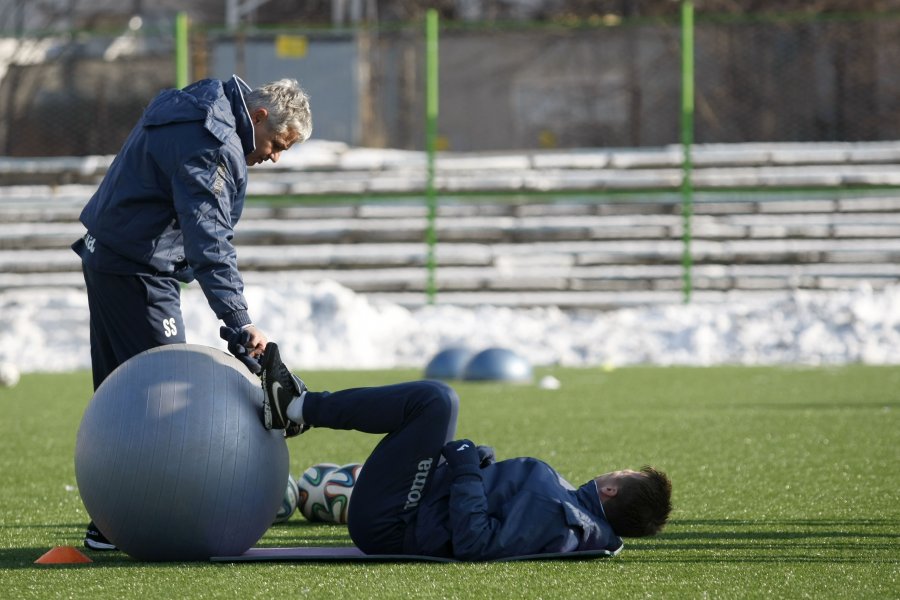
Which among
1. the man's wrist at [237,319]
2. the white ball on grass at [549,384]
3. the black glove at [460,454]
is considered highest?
the man's wrist at [237,319]

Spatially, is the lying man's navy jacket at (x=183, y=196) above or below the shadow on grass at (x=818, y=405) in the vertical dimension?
above

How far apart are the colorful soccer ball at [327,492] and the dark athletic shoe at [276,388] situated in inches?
46.4

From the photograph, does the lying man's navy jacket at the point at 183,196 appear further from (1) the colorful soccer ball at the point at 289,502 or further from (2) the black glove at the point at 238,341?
(1) the colorful soccer ball at the point at 289,502

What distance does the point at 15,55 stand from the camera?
1953 centimetres

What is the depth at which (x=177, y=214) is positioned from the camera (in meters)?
5.58

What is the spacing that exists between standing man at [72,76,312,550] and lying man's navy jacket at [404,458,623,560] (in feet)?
2.84

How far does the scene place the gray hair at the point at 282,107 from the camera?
5.71 m

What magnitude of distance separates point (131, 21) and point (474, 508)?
24.1 m

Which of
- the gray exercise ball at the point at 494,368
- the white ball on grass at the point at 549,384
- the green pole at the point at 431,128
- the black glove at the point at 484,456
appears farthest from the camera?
the green pole at the point at 431,128

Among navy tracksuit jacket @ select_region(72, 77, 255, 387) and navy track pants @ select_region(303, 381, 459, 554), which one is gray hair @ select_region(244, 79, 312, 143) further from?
navy track pants @ select_region(303, 381, 459, 554)

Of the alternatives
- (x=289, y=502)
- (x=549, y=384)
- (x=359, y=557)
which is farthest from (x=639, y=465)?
(x=549, y=384)

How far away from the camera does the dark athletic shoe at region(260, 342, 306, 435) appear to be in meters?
5.34

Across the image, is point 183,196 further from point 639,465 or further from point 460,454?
point 639,465

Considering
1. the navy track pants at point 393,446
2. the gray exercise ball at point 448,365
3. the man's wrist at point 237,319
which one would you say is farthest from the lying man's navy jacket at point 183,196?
the gray exercise ball at point 448,365
